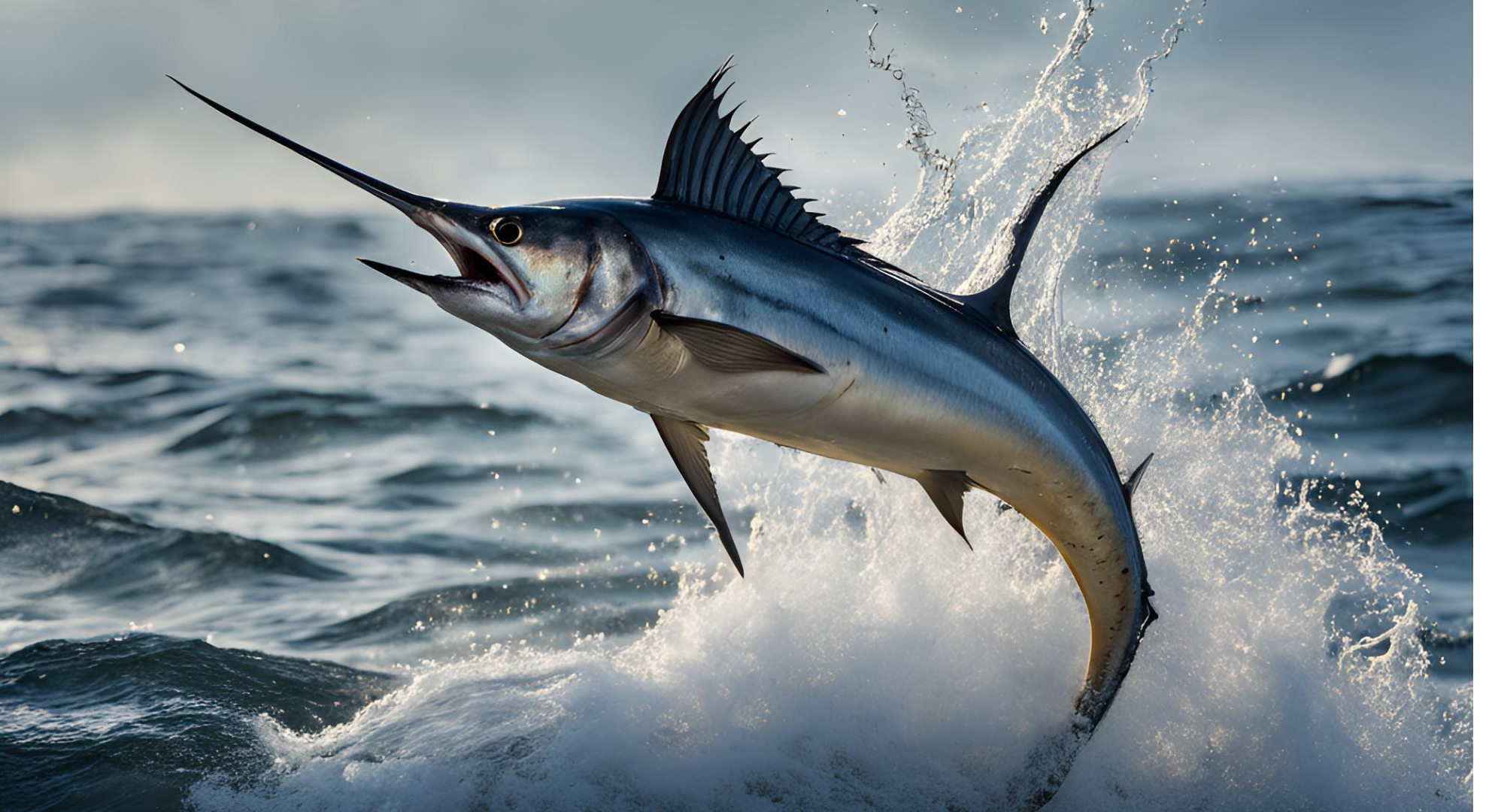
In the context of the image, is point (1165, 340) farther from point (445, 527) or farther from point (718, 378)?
point (445, 527)

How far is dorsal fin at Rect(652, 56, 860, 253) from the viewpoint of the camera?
2590 mm

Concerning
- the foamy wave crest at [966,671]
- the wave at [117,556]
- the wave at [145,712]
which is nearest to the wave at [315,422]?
A: the wave at [117,556]

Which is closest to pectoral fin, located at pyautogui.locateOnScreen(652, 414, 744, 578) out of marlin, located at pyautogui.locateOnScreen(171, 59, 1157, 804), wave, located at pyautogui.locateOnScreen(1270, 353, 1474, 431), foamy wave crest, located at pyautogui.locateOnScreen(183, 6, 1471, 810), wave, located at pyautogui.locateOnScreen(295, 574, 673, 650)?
marlin, located at pyautogui.locateOnScreen(171, 59, 1157, 804)

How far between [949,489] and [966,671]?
1279 mm

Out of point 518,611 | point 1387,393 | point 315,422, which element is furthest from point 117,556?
point 1387,393

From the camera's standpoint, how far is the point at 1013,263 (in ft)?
10.0

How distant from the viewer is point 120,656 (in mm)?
4809

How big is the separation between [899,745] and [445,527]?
523 cm

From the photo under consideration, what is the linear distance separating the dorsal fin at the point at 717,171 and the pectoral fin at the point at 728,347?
36 centimetres

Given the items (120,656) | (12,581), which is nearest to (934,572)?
(120,656)

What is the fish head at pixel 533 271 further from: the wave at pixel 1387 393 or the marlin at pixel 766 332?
the wave at pixel 1387 393

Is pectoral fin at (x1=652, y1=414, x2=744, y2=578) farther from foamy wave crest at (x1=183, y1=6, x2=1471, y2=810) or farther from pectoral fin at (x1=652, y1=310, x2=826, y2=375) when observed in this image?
foamy wave crest at (x1=183, y1=6, x2=1471, y2=810)

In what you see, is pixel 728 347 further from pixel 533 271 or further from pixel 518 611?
pixel 518 611

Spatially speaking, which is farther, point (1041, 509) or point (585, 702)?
point (585, 702)
